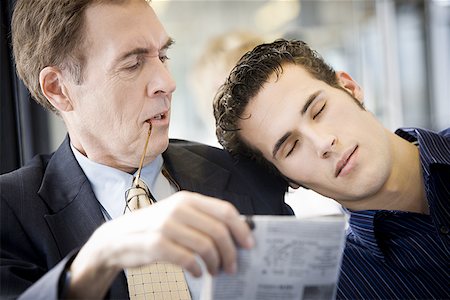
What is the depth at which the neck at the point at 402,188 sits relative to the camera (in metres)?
1.48

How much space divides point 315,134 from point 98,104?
50 cm

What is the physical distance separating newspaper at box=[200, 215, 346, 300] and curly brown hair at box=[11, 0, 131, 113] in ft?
2.55

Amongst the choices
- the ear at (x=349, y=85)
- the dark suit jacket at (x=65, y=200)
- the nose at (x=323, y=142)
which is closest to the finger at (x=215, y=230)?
the dark suit jacket at (x=65, y=200)

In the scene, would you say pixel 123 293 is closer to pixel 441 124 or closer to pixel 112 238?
pixel 112 238

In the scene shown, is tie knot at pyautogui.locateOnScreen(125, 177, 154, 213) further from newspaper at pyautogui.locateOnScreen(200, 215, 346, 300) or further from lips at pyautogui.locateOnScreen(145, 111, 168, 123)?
newspaper at pyautogui.locateOnScreen(200, 215, 346, 300)

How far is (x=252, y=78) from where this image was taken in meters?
1.52

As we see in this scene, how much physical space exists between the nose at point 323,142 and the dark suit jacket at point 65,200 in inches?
8.2

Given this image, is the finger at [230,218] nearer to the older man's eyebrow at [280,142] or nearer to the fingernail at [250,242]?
the fingernail at [250,242]

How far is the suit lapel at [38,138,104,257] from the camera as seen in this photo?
1314 mm

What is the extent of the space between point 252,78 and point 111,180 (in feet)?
1.35

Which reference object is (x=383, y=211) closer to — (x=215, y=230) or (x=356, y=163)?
(x=356, y=163)

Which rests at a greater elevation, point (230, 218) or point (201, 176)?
point (230, 218)

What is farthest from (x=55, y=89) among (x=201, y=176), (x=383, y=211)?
(x=383, y=211)

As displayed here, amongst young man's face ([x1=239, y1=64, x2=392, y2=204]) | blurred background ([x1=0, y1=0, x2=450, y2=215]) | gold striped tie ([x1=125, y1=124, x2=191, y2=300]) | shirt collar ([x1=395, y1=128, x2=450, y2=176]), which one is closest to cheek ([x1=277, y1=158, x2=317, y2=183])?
young man's face ([x1=239, y1=64, x2=392, y2=204])
